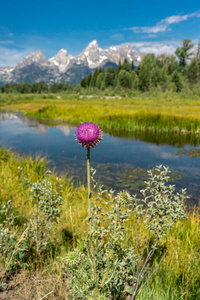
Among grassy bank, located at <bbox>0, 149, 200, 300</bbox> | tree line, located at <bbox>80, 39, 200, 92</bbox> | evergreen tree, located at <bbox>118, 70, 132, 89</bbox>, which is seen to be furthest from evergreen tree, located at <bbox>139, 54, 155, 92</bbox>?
grassy bank, located at <bbox>0, 149, 200, 300</bbox>

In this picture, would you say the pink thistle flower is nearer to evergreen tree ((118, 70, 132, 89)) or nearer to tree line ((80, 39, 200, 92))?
tree line ((80, 39, 200, 92))

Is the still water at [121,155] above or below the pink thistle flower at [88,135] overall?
below

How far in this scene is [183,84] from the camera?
6762 cm

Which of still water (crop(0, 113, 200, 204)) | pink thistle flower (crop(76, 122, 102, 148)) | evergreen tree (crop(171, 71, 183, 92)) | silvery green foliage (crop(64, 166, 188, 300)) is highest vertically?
evergreen tree (crop(171, 71, 183, 92))

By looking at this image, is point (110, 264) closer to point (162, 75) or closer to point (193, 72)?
point (162, 75)

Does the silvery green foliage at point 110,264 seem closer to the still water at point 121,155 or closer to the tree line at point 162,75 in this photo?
the still water at point 121,155

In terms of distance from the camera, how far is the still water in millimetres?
9305

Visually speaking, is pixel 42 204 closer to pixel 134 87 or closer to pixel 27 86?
pixel 134 87

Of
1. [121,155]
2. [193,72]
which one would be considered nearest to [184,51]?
[193,72]

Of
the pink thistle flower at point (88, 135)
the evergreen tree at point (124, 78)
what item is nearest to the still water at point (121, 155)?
the pink thistle flower at point (88, 135)

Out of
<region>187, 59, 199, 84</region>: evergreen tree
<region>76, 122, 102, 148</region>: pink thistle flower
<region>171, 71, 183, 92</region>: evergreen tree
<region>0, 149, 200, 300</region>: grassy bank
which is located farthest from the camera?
<region>187, 59, 199, 84</region>: evergreen tree

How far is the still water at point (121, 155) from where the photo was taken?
9305mm

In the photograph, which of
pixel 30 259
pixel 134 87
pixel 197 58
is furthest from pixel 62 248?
pixel 197 58

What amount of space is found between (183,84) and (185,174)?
2591 inches
